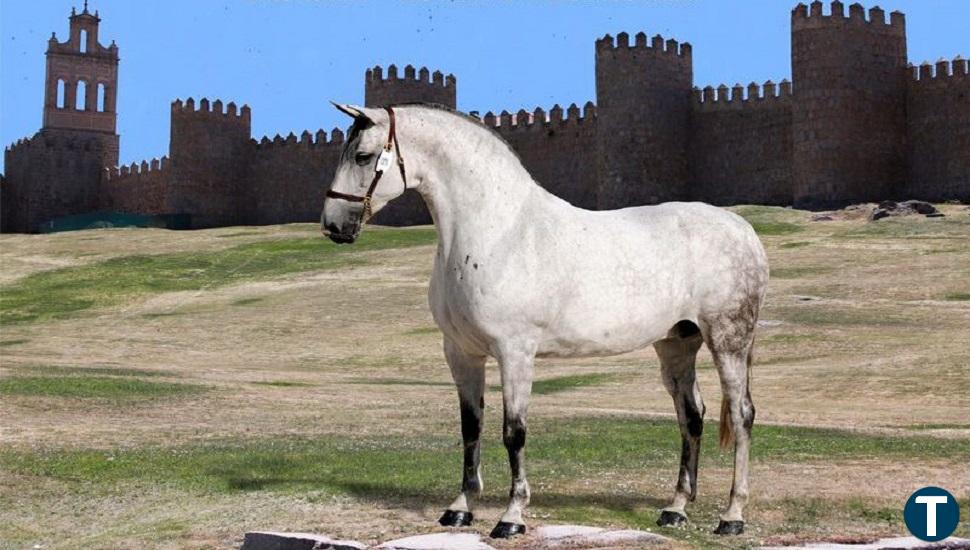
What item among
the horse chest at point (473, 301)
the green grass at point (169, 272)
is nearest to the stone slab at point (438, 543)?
the horse chest at point (473, 301)

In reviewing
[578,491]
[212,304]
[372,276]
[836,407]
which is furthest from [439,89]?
[578,491]

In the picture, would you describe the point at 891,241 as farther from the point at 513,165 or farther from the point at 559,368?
the point at 513,165

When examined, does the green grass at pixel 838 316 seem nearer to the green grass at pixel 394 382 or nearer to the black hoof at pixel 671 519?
the green grass at pixel 394 382

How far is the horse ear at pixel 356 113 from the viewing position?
8.84 m

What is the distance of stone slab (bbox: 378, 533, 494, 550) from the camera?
7988mm

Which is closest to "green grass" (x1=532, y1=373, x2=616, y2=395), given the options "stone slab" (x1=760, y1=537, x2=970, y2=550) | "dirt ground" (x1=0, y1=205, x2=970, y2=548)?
"dirt ground" (x1=0, y1=205, x2=970, y2=548)

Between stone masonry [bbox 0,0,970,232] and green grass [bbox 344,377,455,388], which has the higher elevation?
stone masonry [bbox 0,0,970,232]

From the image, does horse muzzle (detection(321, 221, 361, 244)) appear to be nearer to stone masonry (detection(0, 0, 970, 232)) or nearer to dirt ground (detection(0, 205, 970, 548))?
dirt ground (detection(0, 205, 970, 548))

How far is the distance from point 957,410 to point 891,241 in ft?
73.7

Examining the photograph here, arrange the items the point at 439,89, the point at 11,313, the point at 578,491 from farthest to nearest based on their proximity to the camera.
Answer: the point at 439,89 < the point at 11,313 < the point at 578,491

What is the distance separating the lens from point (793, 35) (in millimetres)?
50188

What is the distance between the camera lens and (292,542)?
27.1 feet

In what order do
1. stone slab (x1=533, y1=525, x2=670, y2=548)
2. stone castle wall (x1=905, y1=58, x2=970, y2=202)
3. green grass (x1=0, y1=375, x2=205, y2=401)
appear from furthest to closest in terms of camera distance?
stone castle wall (x1=905, y1=58, x2=970, y2=202), green grass (x1=0, y1=375, x2=205, y2=401), stone slab (x1=533, y1=525, x2=670, y2=548)

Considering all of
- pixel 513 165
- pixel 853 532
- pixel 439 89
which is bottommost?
pixel 853 532
